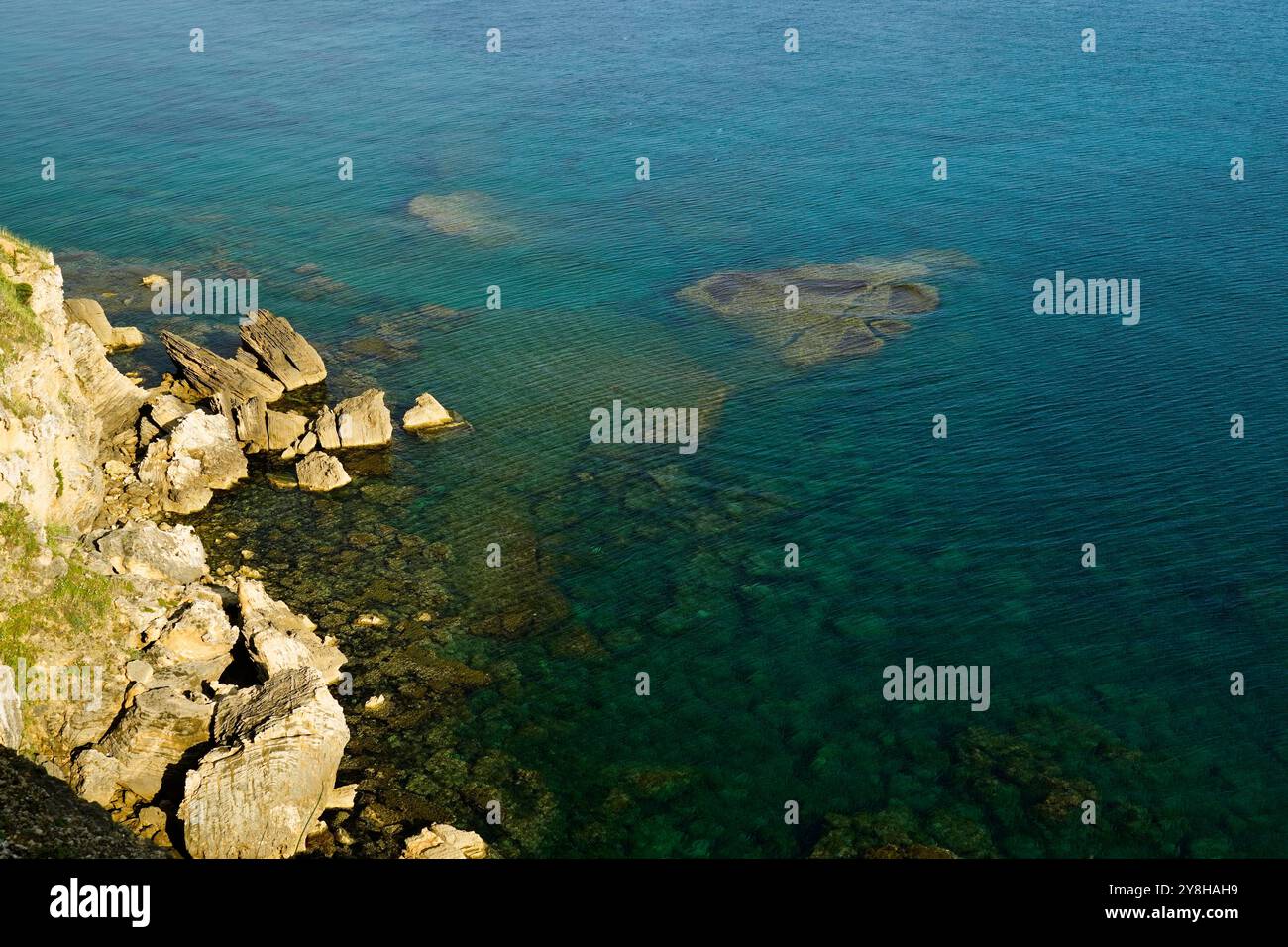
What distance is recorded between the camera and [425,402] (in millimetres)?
42812

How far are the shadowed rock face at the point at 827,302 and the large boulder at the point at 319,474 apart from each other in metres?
19.1

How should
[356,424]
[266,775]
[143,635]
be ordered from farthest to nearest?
[356,424]
[143,635]
[266,775]

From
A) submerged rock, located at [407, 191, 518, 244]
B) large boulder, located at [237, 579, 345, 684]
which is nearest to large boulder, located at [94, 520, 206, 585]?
large boulder, located at [237, 579, 345, 684]

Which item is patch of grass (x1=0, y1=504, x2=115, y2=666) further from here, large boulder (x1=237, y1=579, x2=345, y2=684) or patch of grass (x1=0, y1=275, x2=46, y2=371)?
patch of grass (x1=0, y1=275, x2=46, y2=371)

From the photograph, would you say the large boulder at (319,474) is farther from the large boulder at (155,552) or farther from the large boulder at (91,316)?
the large boulder at (91,316)

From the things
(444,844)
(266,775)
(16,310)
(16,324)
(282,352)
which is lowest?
(444,844)

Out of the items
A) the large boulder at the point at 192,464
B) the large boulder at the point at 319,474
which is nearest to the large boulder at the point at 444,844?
the large boulder at the point at 319,474

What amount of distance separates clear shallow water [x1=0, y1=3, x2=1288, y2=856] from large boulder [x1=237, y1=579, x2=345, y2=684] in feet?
3.63

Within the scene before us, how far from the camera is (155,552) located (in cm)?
3144

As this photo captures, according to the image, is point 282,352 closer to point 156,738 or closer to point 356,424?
point 356,424

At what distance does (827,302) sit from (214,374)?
86.3 feet

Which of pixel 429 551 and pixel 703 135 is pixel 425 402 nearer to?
pixel 429 551

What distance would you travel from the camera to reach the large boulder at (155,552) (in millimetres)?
30812

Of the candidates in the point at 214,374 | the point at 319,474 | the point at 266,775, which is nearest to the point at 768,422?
the point at 319,474
